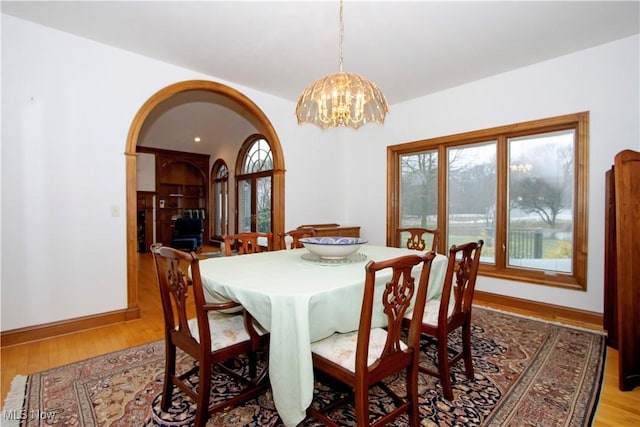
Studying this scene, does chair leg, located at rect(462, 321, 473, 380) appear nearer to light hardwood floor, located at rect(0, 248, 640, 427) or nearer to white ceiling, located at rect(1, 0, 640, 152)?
light hardwood floor, located at rect(0, 248, 640, 427)

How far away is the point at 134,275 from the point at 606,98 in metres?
4.81

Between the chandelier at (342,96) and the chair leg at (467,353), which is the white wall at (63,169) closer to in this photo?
the chandelier at (342,96)

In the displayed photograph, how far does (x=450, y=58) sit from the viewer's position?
3.17 m

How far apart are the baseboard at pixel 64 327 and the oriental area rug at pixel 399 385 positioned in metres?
0.74

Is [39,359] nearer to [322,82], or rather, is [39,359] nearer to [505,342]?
[322,82]

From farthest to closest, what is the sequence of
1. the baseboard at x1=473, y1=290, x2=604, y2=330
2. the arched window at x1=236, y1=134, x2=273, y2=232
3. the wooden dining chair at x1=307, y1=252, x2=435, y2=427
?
the arched window at x1=236, y1=134, x2=273, y2=232 → the baseboard at x1=473, y1=290, x2=604, y2=330 → the wooden dining chair at x1=307, y1=252, x2=435, y2=427

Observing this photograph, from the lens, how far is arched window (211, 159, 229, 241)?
8219 mm

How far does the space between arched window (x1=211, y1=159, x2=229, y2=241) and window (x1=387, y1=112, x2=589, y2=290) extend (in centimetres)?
513

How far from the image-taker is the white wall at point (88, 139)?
255 cm

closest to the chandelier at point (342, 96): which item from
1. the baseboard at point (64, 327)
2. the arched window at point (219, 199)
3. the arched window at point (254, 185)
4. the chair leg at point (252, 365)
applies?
the chair leg at point (252, 365)
